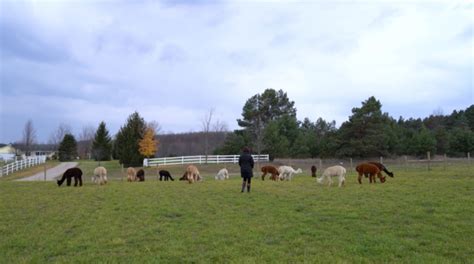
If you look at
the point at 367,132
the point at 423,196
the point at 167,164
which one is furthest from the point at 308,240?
the point at 367,132

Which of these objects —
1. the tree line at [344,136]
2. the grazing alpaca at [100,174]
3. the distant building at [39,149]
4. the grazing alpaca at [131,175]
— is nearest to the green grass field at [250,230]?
the grazing alpaca at [100,174]

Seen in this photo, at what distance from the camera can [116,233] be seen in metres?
8.49

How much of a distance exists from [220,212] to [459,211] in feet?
19.8

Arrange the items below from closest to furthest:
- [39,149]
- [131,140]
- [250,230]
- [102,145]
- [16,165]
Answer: [250,230]
[16,165]
[131,140]
[102,145]
[39,149]

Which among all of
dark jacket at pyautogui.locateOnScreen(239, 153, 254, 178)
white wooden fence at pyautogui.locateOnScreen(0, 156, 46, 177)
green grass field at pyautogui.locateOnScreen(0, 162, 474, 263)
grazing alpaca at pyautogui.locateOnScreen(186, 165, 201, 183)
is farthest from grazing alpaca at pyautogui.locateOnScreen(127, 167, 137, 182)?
white wooden fence at pyautogui.locateOnScreen(0, 156, 46, 177)

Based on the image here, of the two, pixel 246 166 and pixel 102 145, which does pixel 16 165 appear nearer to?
pixel 102 145

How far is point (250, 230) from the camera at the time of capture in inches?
328

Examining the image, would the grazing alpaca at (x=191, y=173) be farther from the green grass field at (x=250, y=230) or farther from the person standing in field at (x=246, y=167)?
the green grass field at (x=250, y=230)

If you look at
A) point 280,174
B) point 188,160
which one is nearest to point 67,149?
point 188,160

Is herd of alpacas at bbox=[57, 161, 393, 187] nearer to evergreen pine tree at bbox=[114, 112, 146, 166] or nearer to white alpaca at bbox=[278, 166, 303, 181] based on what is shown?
white alpaca at bbox=[278, 166, 303, 181]

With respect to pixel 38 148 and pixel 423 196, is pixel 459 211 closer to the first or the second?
pixel 423 196

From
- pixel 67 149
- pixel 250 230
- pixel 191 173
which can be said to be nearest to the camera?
pixel 250 230

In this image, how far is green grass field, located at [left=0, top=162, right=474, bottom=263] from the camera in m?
6.45

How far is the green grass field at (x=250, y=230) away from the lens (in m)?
6.45
